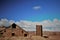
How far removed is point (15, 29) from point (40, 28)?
2760 millimetres

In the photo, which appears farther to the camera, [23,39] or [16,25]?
[16,25]

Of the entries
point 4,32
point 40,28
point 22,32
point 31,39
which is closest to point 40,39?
point 31,39

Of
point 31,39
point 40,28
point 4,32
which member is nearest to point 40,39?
point 31,39

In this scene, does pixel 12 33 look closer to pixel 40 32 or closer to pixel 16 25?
pixel 16 25

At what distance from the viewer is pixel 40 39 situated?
12539 mm

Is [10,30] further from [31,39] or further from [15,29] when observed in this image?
[31,39]

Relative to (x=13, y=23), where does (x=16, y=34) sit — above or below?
below

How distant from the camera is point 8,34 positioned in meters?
15.0

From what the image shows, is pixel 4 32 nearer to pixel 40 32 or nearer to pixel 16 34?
pixel 16 34

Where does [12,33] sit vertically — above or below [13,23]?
below

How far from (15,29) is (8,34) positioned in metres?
0.93

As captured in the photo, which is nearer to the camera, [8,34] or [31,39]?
[31,39]

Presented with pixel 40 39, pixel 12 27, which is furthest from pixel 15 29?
pixel 40 39

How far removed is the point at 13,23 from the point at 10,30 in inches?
33.1
